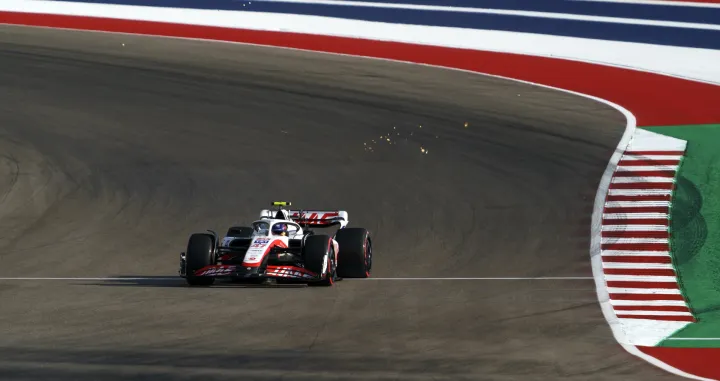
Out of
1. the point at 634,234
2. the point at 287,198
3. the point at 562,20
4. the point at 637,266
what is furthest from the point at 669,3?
the point at 637,266

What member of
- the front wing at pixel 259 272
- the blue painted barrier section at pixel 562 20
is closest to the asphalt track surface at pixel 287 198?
the front wing at pixel 259 272

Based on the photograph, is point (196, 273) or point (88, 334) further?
point (196, 273)

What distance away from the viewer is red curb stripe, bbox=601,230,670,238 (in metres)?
18.4

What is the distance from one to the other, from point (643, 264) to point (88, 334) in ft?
26.5

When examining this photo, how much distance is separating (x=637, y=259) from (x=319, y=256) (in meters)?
4.59

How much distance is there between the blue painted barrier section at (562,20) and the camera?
32.0m

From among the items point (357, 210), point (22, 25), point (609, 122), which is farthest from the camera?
point (22, 25)

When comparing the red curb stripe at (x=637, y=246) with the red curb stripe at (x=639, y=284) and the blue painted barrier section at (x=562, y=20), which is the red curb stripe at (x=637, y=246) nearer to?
the red curb stripe at (x=639, y=284)

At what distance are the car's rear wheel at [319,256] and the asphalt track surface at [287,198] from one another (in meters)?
0.34

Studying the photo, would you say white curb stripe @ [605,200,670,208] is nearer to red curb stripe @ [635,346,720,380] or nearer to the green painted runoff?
the green painted runoff

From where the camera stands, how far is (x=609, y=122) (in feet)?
84.9

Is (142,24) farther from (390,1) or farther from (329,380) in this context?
(329,380)

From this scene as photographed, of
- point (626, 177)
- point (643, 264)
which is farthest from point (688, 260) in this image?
point (626, 177)

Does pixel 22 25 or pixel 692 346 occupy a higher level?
pixel 22 25
